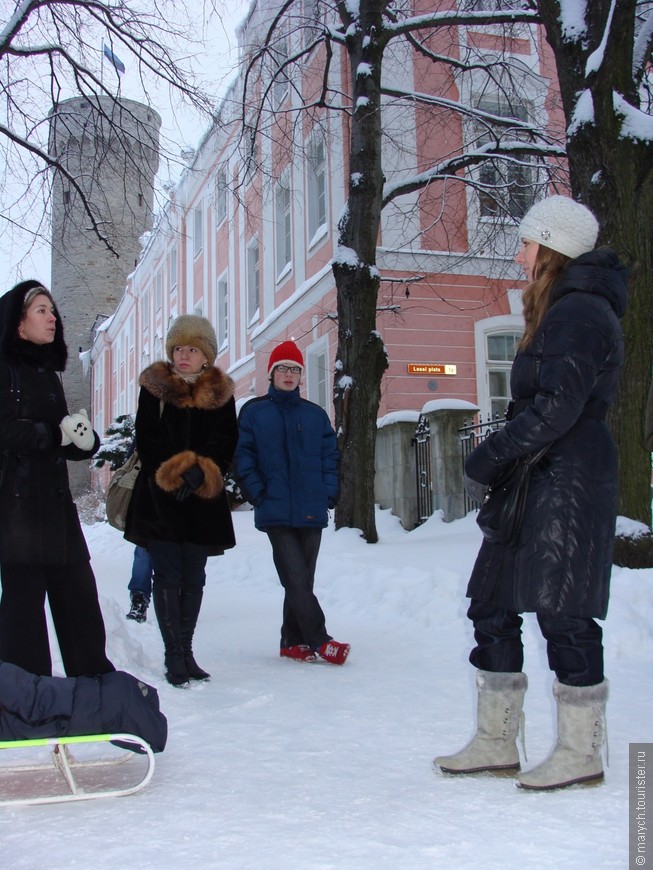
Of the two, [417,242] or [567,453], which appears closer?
Result: [567,453]

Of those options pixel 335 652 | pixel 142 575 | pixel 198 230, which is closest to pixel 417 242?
pixel 142 575

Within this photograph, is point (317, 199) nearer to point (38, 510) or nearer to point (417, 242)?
point (417, 242)

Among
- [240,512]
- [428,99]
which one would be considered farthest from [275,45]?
[240,512]

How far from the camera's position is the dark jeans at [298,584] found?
5062mm

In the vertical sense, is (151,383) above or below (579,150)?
below

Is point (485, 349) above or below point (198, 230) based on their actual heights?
below

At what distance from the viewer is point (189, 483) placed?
4.62 metres

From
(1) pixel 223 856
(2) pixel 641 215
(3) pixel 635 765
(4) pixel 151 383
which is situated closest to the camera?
(1) pixel 223 856

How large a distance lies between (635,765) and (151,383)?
2994 millimetres

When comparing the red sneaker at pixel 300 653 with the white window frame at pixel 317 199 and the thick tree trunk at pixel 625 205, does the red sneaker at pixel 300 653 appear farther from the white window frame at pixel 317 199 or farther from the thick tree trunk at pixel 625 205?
the white window frame at pixel 317 199

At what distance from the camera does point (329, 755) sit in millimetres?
3242

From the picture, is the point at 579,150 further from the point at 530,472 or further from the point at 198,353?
the point at 530,472

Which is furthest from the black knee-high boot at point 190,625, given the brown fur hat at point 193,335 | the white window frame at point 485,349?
the white window frame at point 485,349

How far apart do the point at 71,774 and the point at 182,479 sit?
2039 mm
